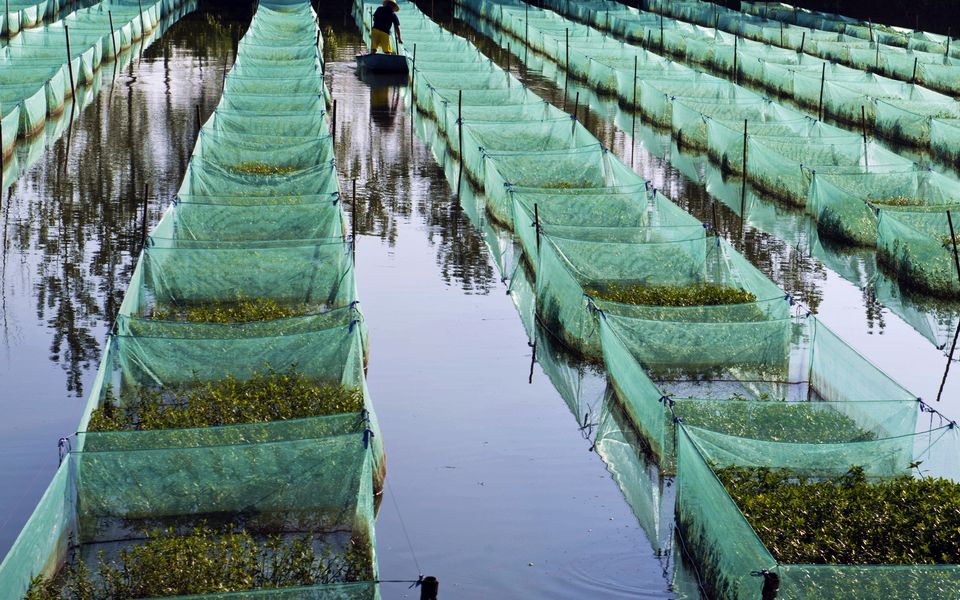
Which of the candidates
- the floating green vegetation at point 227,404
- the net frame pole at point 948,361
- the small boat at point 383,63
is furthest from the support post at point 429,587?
the small boat at point 383,63

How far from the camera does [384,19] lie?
4544 cm

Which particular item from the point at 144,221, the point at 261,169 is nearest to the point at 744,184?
the point at 261,169

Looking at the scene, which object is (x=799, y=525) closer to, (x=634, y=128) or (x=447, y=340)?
(x=447, y=340)

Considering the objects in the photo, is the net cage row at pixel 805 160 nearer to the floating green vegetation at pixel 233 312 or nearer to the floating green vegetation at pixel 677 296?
the floating green vegetation at pixel 677 296

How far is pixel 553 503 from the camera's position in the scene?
608 inches

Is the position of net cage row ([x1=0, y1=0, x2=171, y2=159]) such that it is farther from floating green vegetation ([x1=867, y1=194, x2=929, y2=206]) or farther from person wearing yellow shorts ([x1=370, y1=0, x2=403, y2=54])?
floating green vegetation ([x1=867, y1=194, x2=929, y2=206])

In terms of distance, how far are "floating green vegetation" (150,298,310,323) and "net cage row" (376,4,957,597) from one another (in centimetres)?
424

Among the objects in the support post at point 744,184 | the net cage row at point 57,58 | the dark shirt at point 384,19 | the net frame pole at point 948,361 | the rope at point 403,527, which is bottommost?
the rope at point 403,527

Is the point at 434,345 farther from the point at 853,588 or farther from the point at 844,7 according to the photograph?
the point at 844,7

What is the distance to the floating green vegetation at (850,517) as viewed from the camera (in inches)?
491

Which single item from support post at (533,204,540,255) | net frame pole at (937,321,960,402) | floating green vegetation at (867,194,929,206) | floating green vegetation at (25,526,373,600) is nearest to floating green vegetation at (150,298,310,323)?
support post at (533,204,540,255)

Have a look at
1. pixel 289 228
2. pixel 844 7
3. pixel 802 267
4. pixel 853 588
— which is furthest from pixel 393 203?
pixel 844 7

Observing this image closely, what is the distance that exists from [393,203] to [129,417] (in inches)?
606

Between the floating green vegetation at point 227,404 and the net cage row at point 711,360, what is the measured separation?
3821 mm
